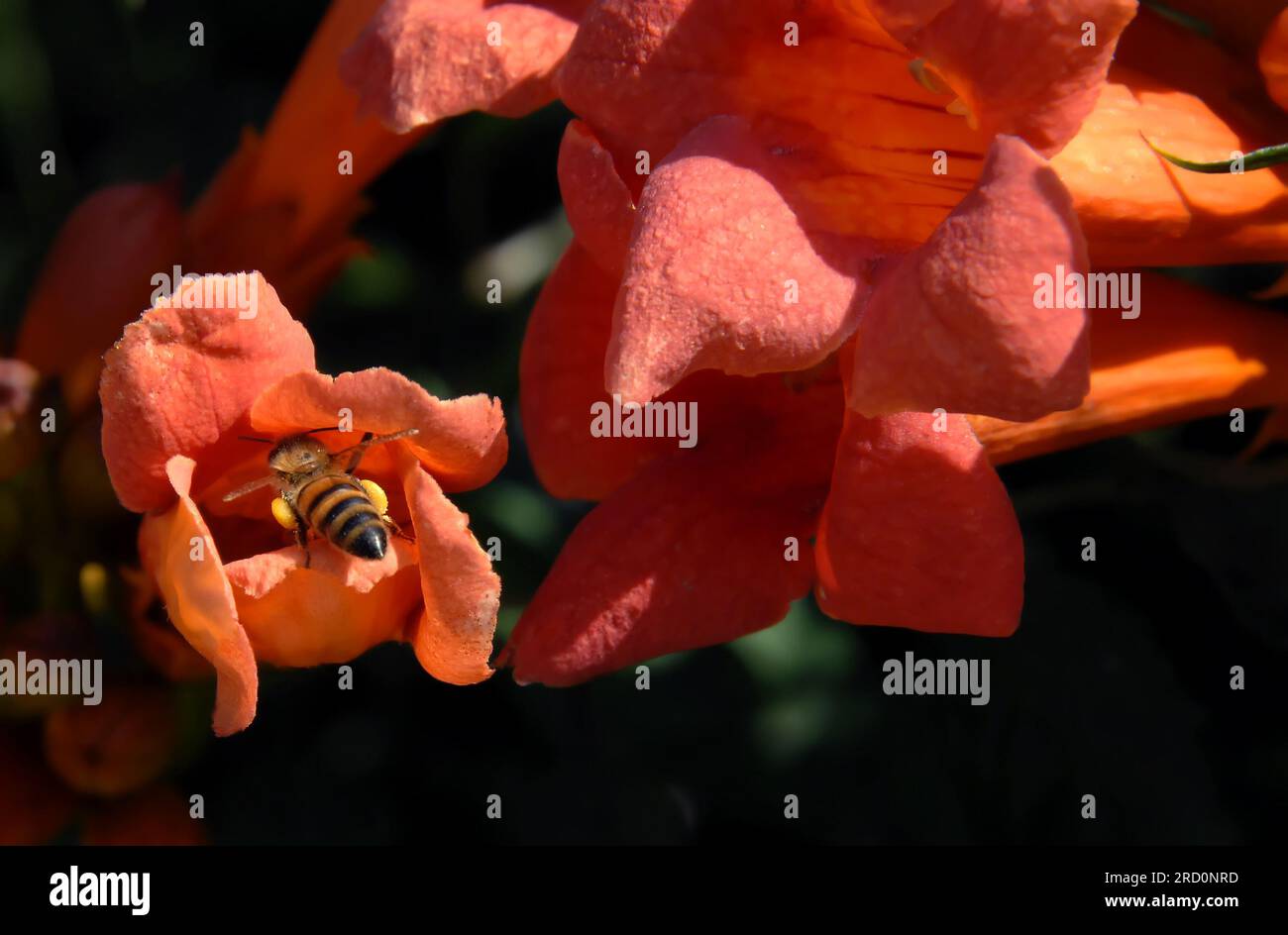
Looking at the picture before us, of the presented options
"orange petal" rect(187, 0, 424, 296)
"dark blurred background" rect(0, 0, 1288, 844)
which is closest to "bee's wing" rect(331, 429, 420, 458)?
"dark blurred background" rect(0, 0, 1288, 844)

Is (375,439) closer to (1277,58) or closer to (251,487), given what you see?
(251,487)

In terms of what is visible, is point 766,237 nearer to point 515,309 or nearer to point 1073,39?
point 1073,39

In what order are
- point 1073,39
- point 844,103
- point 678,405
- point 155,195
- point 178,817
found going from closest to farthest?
1. point 1073,39
2. point 844,103
3. point 678,405
4. point 178,817
5. point 155,195

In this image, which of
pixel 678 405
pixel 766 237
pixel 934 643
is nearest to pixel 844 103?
pixel 766 237

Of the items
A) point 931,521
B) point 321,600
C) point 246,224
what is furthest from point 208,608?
point 246,224

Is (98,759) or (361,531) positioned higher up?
(361,531)

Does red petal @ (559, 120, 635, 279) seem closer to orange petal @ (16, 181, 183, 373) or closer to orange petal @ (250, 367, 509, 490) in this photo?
orange petal @ (250, 367, 509, 490)
